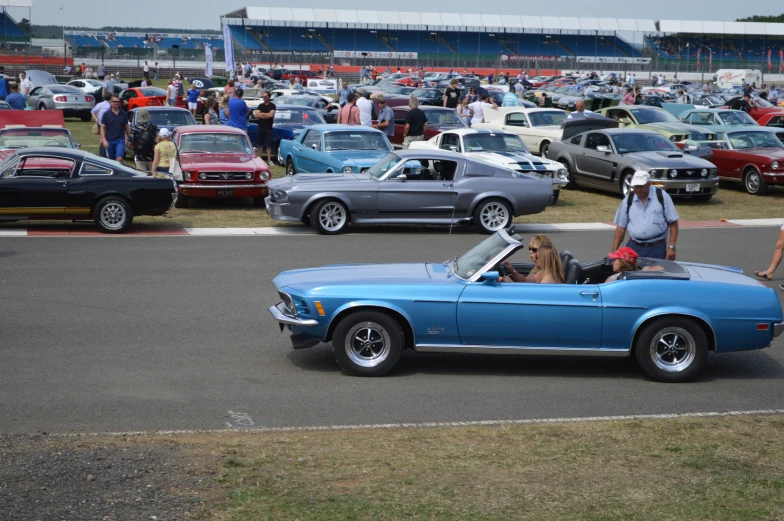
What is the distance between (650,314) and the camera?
843 cm

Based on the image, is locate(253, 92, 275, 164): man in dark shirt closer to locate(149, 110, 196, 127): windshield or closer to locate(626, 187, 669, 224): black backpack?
locate(149, 110, 196, 127): windshield

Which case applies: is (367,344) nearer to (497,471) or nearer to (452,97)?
(497,471)

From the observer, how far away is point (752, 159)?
22938mm

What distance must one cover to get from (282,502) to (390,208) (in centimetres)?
1134

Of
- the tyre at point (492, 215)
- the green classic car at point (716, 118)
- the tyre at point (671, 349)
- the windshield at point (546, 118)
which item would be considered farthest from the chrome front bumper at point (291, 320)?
the green classic car at point (716, 118)

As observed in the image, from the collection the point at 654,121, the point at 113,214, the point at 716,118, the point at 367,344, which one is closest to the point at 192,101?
the point at 654,121

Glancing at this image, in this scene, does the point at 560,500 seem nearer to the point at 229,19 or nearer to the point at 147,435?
the point at 147,435

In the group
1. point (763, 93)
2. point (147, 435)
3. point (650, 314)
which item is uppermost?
point (763, 93)

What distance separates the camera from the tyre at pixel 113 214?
1589 cm

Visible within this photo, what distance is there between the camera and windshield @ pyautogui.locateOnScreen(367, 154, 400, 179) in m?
16.7

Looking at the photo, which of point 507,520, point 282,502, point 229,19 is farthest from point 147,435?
point 229,19

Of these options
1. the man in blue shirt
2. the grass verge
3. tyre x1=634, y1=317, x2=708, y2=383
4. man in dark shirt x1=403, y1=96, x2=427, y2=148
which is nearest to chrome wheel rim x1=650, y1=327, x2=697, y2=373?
A: tyre x1=634, y1=317, x2=708, y2=383

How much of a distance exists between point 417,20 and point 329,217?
9117 cm

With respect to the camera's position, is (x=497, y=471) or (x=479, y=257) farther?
(x=479, y=257)
